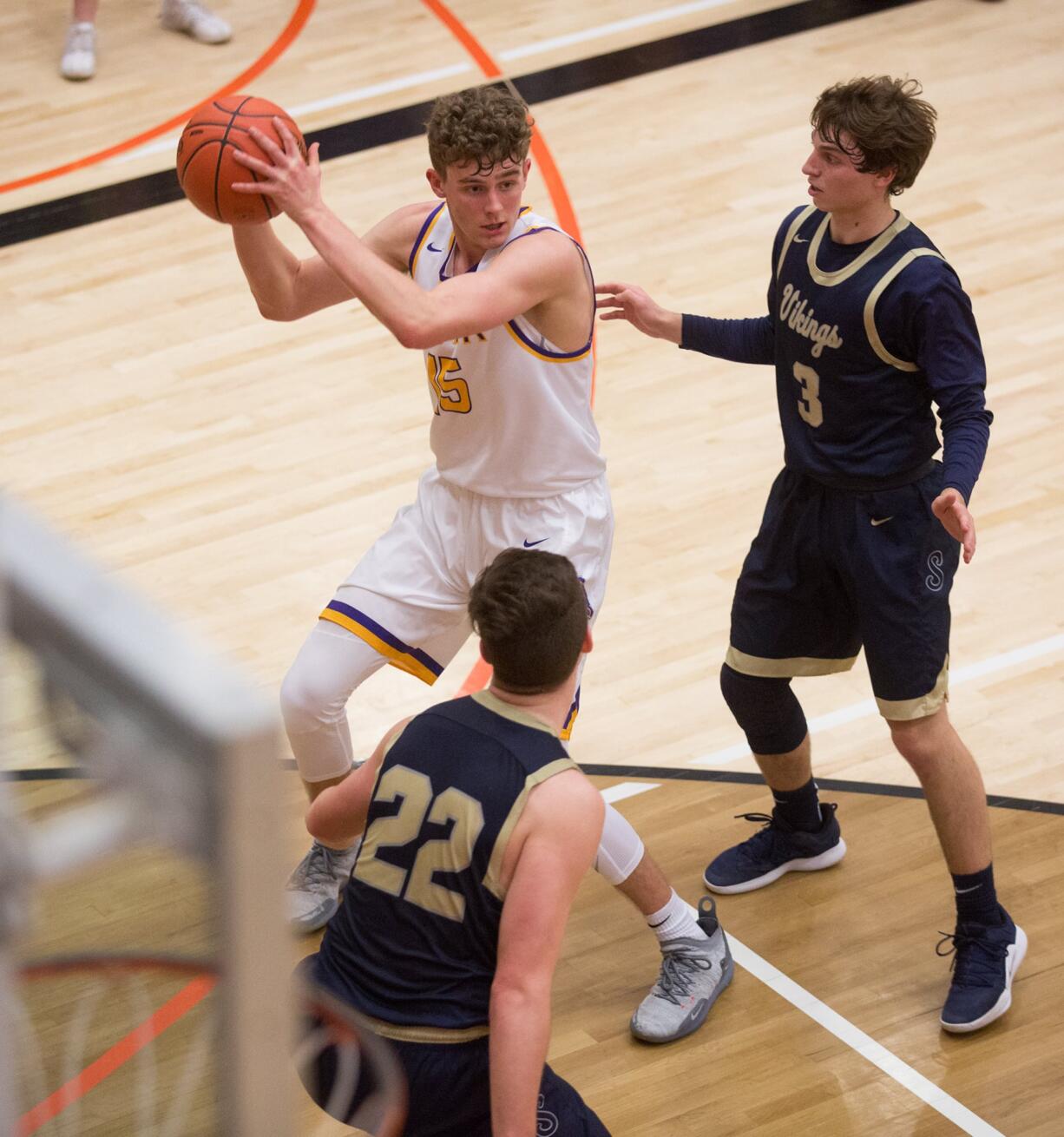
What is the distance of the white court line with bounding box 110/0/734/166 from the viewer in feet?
27.0

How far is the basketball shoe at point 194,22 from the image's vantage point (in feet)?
30.3

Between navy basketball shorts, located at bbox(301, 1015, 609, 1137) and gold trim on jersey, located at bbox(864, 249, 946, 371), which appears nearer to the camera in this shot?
navy basketball shorts, located at bbox(301, 1015, 609, 1137)

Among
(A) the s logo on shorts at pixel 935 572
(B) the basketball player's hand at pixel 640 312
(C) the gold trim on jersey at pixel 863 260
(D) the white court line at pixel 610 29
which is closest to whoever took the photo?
(C) the gold trim on jersey at pixel 863 260

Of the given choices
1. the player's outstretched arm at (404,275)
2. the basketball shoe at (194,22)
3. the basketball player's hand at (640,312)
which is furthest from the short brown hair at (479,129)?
the basketball shoe at (194,22)

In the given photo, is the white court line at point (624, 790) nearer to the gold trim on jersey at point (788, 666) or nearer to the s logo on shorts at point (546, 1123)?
the gold trim on jersey at point (788, 666)

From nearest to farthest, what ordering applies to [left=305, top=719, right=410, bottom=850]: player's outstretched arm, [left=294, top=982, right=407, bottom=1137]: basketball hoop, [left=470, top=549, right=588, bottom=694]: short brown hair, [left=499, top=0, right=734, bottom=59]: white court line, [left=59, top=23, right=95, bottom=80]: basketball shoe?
[left=294, top=982, right=407, bottom=1137]: basketball hoop
[left=470, top=549, right=588, bottom=694]: short brown hair
[left=305, top=719, right=410, bottom=850]: player's outstretched arm
[left=59, top=23, right=95, bottom=80]: basketball shoe
[left=499, top=0, right=734, bottom=59]: white court line

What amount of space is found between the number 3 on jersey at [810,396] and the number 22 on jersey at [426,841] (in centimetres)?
130

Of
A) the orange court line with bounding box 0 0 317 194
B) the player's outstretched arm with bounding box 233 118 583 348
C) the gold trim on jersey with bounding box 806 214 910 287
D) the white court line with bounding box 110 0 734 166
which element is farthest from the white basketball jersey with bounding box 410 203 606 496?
the white court line with bounding box 110 0 734 166

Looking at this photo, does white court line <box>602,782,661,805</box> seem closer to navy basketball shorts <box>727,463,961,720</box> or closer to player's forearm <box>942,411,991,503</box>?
navy basketball shorts <box>727,463,961,720</box>

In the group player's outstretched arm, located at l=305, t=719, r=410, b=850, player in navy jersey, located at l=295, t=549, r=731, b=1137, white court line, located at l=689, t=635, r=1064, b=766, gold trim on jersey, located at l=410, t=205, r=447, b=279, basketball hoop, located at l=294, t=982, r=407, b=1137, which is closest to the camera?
basketball hoop, located at l=294, t=982, r=407, b=1137

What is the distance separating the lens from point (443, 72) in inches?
347

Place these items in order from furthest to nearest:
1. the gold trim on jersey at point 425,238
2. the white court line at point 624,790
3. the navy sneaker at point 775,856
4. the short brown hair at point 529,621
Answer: the white court line at point 624,790 < the navy sneaker at point 775,856 < the gold trim on jersey at point 425,238 < the short brown hair at point 529,621

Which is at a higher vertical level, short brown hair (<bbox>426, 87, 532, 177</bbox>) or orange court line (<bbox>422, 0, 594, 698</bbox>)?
short brown hair (<bbox>426, 87, 532, 177</bbox>)

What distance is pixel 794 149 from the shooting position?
785cm
